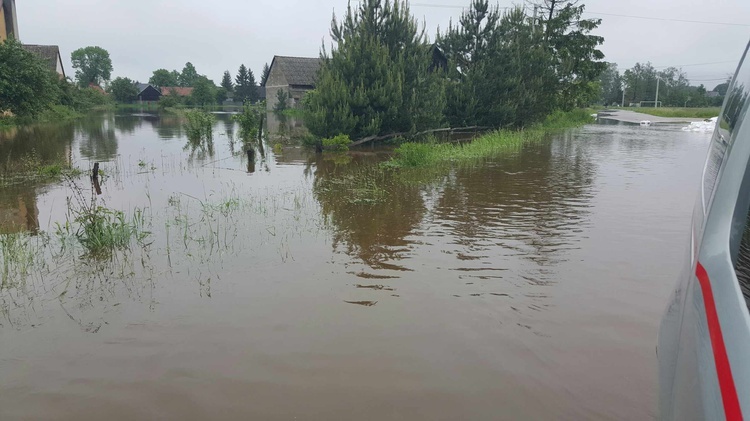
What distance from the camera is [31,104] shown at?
2709cm

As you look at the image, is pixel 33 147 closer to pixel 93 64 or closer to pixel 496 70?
pixel 496 70

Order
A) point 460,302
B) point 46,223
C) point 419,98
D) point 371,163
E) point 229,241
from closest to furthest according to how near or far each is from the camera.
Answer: point 460,302 → point 229,241 → point 46,223 → point 371,163 → point 419,98

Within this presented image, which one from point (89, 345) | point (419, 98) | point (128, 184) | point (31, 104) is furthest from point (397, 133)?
point (31, 104)

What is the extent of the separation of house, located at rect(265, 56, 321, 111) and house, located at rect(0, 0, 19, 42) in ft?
75.8

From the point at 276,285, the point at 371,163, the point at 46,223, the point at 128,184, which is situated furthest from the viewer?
the point at 371,163

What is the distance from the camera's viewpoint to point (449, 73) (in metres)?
24.4

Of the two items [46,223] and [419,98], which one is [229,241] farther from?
[419,98]

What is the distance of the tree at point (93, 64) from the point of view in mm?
114875

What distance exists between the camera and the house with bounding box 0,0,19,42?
39.4 metres

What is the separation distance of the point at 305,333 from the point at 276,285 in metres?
1.23

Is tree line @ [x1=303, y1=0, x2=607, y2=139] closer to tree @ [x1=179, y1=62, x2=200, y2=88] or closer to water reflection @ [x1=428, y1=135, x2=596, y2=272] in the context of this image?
water reflection @ [x1=428, y1=135, x2=596, y2=272]

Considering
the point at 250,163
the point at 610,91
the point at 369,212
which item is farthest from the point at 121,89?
the point at 610,91

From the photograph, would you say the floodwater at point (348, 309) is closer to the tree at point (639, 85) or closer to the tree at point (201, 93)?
the tree at point (201, 93)

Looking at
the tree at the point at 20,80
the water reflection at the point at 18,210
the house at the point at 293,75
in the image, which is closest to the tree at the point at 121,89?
the house at the point at 293,75
